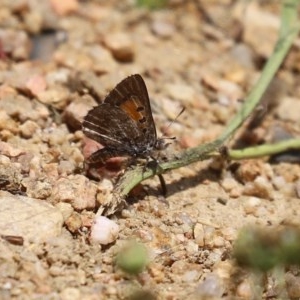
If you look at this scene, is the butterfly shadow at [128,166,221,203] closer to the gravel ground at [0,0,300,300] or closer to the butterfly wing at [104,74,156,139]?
the gravel ground at [0,0,300,300]

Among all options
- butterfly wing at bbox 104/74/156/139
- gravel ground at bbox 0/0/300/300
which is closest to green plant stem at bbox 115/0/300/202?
gravel ground at bbox 0/0/300/300

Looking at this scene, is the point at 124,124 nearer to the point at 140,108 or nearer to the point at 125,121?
the point at 125,121

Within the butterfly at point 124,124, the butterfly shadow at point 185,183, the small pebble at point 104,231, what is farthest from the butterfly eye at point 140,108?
the small pebble at point 104,231

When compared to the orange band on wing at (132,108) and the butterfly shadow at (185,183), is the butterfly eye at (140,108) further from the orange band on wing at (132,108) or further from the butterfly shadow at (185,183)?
the butterfly shadow at (185,183)

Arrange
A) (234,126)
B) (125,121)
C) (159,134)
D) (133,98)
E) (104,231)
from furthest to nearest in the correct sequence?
(159,134) → (234,126) → (125,121) → (133,98) → (104,231)

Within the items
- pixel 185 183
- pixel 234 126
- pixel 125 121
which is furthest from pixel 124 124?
pixel 234 126

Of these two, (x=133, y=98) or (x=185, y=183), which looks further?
(x=185, y=183)
